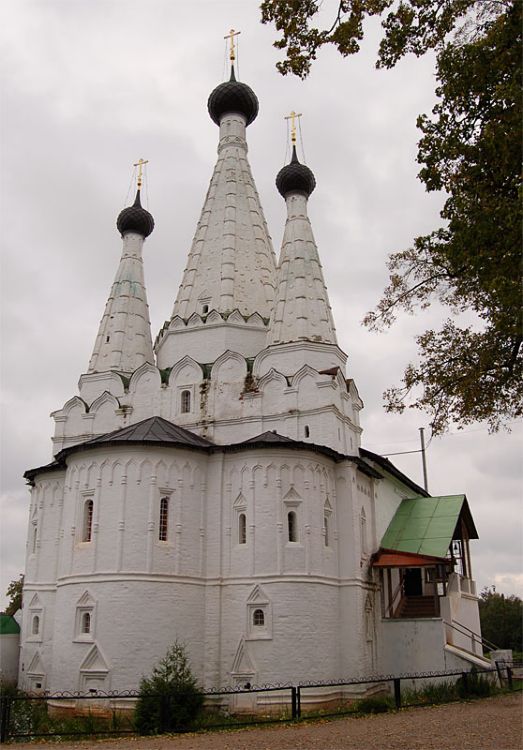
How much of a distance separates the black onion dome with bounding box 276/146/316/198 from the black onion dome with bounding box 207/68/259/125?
3938 mm

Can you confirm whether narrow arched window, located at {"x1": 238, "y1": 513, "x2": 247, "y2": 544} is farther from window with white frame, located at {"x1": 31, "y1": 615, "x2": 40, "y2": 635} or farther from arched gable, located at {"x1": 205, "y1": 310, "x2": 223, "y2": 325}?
arched gable, located at {"x1": 205, "y1": 310, "x2": 223, "y2": 325}

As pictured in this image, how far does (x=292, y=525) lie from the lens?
706 inches

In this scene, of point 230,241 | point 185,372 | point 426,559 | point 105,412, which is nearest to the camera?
point 426,559

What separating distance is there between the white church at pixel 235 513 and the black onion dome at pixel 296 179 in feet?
0.18

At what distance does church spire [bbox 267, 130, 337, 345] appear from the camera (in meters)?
21.6

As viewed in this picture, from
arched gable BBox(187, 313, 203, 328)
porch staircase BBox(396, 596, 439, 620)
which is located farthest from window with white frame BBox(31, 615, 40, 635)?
porch staircase BBox(396, 596, 439, 620)

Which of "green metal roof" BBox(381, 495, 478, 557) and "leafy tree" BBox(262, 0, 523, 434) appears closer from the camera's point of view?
"leafy tree" BBox(262, 0, 523, 434)

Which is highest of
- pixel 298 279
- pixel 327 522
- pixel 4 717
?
pixel 298 279

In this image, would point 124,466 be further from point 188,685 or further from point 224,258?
point 224,258

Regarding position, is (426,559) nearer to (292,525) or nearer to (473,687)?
(292,525)

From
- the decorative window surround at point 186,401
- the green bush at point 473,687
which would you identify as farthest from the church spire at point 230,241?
the green bush at point 473,687

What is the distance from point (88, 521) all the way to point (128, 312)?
915 cm

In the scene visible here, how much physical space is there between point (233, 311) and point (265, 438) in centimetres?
563

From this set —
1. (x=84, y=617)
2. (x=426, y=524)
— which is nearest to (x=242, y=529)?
(x=84, y=617)
